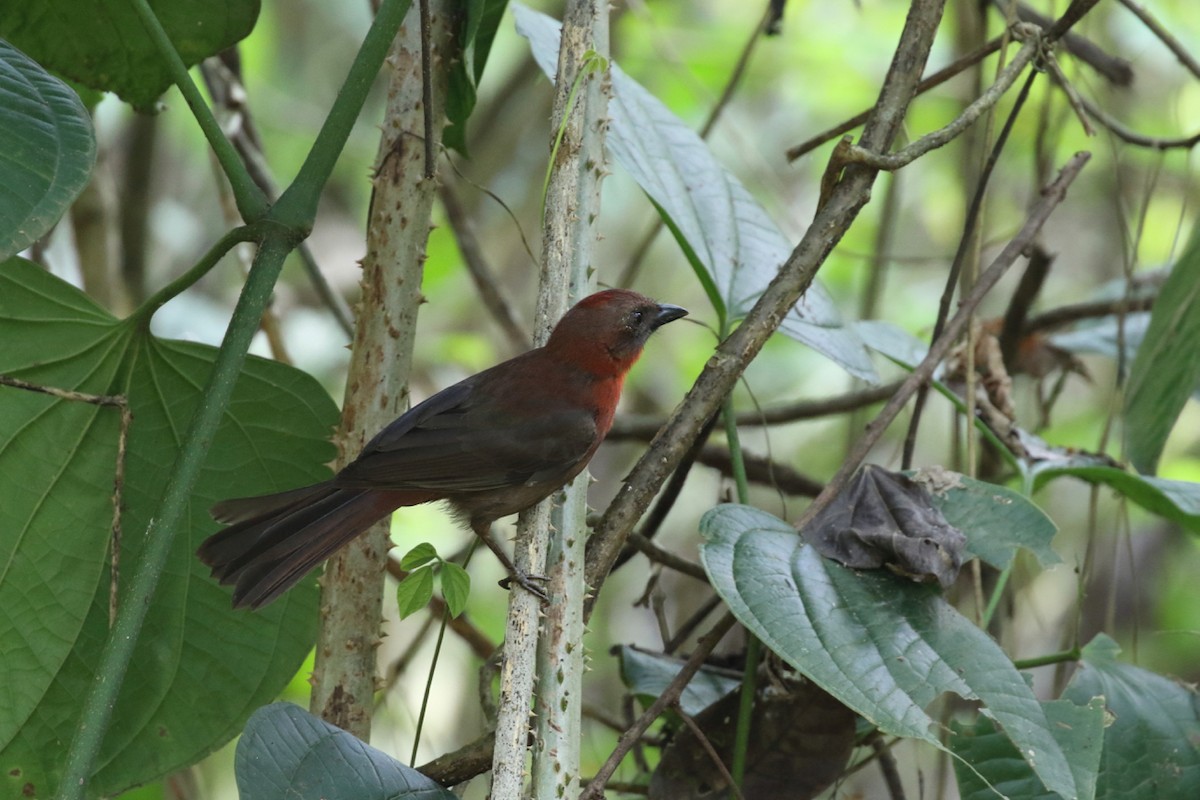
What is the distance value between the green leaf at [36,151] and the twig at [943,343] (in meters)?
1.44

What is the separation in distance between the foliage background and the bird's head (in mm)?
1899

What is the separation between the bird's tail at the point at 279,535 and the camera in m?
2.22

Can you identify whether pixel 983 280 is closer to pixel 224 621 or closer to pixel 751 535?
pixel 751 535

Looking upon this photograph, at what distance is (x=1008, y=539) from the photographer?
215 centimetres

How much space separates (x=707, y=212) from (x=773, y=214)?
10.3ft

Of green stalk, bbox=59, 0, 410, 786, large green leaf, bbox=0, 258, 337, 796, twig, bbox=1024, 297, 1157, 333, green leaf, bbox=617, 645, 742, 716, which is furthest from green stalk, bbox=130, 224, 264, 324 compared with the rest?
twig, bbox=1024, 297, 1157, 333

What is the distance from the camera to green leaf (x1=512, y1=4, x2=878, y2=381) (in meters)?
2.60

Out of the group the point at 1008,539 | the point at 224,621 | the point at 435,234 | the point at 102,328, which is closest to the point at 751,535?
the point at 1008,539

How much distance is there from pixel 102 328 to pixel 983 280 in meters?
1.85

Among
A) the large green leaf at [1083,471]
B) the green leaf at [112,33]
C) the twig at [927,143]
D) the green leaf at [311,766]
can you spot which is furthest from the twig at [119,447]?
the large green leaf at [1083,471]

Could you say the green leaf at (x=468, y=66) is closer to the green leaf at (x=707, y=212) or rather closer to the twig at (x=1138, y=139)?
the green leaf at (x=707, y=212)

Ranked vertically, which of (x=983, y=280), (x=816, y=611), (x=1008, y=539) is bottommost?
(x=816, y=611)

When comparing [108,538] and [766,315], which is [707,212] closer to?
[766,315]

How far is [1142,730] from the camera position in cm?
221
